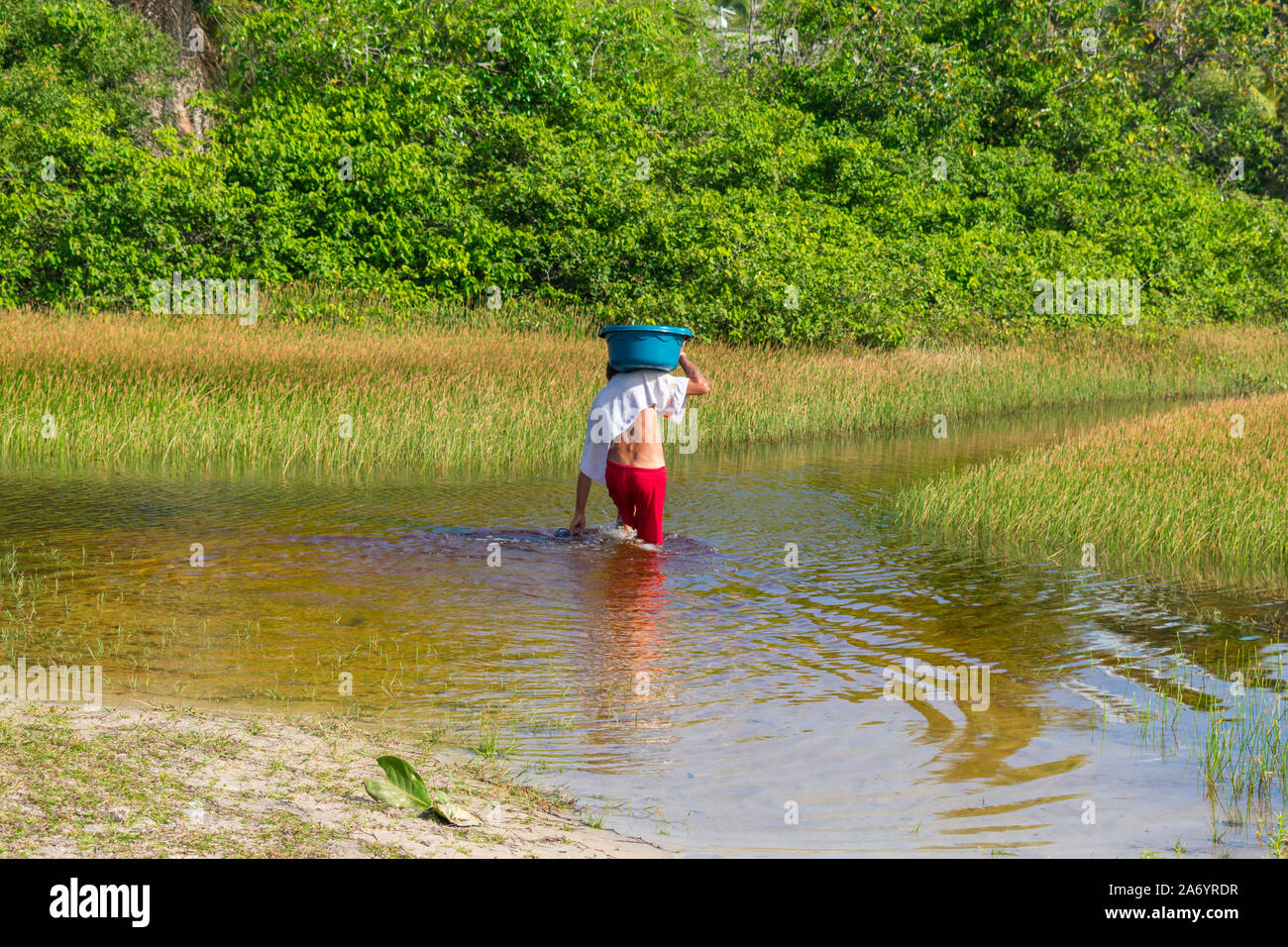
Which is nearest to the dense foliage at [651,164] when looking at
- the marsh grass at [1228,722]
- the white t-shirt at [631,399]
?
the white t-shirt at [631,399]

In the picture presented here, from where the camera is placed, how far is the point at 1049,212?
38.7m

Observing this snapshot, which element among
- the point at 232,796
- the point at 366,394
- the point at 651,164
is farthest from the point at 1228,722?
the point at 651,164

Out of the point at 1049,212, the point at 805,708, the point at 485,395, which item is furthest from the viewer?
the point at 1049,212

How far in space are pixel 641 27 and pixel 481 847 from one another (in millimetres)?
34518

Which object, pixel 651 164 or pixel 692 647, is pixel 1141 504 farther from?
pixel 651 164

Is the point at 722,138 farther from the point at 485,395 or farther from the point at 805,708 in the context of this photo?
the point at 805,708

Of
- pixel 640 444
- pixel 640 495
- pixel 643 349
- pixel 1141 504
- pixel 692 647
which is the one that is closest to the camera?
pixel 692 647

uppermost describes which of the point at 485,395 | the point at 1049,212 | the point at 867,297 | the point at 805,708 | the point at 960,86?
the point at 960,86

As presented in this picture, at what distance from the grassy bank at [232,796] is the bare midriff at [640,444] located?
486 cm

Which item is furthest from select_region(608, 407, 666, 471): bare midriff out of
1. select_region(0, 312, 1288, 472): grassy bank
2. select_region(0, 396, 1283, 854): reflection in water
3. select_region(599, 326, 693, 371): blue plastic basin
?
select_region(0, 312, 1288, 472): grassy bank

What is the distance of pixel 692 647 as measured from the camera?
8.45m

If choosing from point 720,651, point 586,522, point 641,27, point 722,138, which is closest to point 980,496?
point 586,522

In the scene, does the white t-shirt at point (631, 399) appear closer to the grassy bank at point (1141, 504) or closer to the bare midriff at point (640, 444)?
the bare midriff at point (640, 444)

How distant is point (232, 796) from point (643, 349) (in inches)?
240
